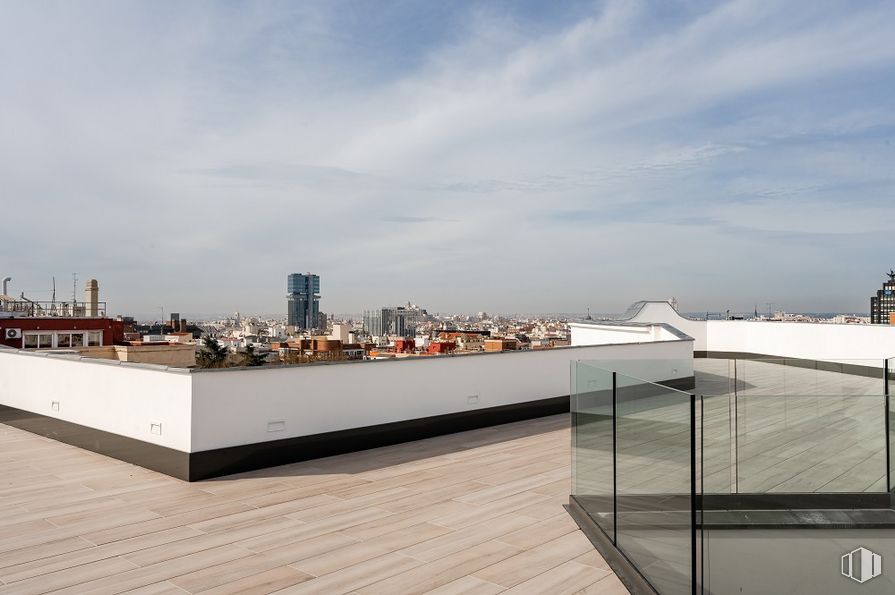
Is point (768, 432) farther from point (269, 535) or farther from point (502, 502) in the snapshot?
point (269, 535)

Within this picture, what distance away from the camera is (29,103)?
14.6 metres

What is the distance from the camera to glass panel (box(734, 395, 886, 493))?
2961 mm

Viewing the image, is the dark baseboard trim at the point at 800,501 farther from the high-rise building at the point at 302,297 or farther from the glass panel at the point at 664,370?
the high-rise building at the point at 302,297

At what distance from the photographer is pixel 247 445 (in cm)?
485

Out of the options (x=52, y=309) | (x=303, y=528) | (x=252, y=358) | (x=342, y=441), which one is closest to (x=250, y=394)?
(x=342, y=441)

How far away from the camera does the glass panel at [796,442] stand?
2.96 meters

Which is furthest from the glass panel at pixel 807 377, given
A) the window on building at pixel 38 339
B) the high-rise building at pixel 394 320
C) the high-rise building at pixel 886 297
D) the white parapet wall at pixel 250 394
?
the high-rise building at pixel 394 320

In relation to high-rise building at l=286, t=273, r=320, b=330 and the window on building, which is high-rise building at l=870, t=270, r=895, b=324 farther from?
high-rise building at l=286, t=273, r=320, b=330

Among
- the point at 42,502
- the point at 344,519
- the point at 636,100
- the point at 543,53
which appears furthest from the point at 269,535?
the point at 636,100

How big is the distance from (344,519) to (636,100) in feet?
44.8

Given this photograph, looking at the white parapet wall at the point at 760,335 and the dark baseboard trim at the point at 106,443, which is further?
the white parapet wall at the point at 760,335

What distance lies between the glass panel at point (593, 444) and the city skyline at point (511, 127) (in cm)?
1030

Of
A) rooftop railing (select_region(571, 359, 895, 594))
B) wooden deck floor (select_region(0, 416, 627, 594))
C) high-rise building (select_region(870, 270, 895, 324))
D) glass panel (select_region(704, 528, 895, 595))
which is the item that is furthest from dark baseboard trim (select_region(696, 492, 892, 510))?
high-rise building (select_region(870, 270, 895, 324))

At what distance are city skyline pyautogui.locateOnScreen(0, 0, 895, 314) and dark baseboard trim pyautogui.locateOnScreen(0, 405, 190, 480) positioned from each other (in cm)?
738
